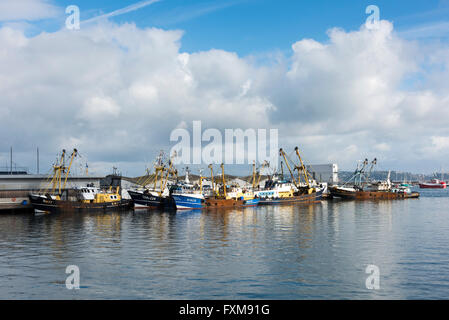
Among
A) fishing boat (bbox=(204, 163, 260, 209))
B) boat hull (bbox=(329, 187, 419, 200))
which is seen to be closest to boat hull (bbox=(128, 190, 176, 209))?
fishing boat (bbox=(204, 163, 260, 209))

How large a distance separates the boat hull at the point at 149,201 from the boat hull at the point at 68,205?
3.37m

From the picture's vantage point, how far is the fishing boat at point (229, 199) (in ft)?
324

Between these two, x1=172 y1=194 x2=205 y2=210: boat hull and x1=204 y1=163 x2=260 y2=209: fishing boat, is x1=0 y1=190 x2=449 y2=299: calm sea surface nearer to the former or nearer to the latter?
x1=172 y1=194 x2=205 y2=210: boat hull

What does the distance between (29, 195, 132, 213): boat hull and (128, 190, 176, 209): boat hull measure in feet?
11.0

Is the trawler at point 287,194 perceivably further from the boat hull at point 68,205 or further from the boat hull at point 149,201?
the boat hull at point 68,205

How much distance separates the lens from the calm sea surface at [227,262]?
981 inches

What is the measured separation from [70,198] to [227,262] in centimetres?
7683

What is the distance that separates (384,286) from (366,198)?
396 feet

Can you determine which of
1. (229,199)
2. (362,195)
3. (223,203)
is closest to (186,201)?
(223,203)

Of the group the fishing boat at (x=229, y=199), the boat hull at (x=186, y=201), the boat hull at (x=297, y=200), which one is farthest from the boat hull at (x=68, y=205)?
the boat hull at (x=297, y=200)

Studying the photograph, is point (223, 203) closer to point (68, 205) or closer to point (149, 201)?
point (149, 201)

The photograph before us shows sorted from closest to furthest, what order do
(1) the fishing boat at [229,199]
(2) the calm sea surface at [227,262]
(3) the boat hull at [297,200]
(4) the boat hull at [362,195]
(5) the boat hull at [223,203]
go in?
1. (2) the calm sea surface at [227,262]
2. (5) the boat hull at [223,203]
3. (1) the fishing boat at [229,199]
4. (3) the boat hull at [297,200]
5. (4) the boat hull at [362,195]

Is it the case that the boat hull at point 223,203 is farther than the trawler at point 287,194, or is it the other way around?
the trawler at point 287,194

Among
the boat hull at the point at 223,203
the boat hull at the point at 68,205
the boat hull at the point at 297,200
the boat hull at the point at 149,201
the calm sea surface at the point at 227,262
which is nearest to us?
the calm sea surface at the point at 227,262
